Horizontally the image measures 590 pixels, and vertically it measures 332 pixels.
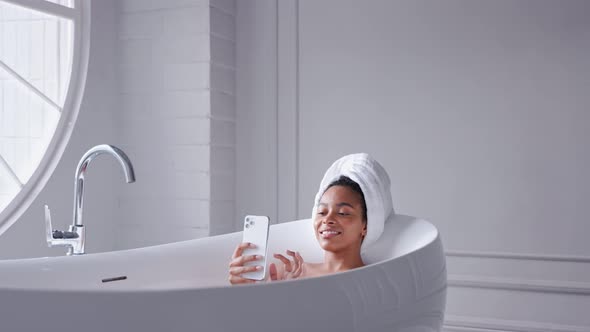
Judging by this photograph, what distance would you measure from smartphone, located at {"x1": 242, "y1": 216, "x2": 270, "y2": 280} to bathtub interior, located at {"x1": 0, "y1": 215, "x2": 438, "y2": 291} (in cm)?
12

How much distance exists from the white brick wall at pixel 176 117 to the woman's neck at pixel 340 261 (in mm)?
894

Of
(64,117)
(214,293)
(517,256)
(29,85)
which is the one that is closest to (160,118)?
(64,117)

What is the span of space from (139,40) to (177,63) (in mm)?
203

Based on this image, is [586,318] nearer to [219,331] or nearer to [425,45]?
[425,45]

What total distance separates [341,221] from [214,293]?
3.12 feet

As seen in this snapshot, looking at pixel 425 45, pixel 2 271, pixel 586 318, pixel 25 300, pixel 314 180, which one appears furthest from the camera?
pixel 314 180

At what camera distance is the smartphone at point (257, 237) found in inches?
80.0

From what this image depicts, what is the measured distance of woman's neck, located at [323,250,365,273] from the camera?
2.17m

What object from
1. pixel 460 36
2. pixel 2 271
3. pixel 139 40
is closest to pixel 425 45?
pixel 460 36

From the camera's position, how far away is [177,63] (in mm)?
2979

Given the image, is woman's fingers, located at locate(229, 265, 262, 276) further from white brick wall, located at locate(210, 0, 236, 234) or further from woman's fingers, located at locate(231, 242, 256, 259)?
white brick wall, located at locate(210, 0, 236, 234)

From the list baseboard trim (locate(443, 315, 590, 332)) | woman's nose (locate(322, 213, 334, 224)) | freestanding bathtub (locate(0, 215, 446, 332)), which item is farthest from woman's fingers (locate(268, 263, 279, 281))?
baseboard trim (locate(443, 315, 590, 332))

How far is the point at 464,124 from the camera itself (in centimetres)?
280

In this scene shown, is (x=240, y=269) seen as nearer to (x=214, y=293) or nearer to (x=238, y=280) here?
(x=238, y=280)
